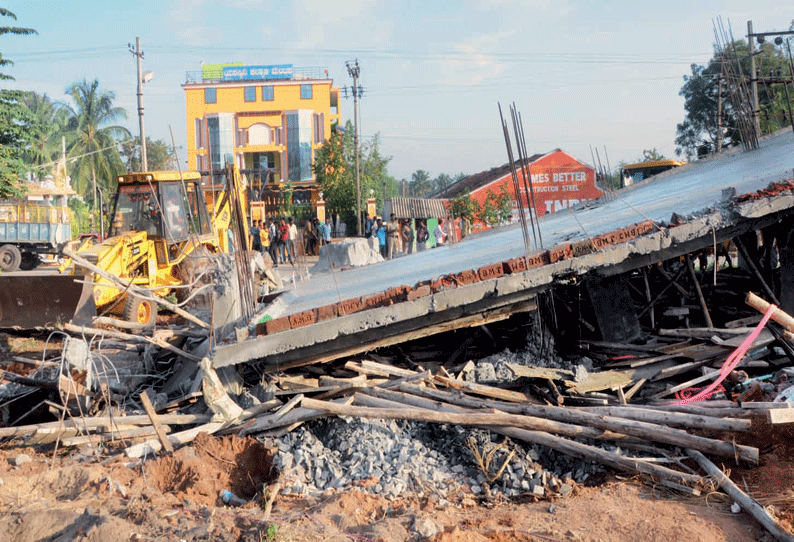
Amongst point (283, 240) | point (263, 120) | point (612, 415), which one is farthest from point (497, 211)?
point (612, 415)

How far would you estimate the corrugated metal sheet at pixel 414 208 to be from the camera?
35938mm

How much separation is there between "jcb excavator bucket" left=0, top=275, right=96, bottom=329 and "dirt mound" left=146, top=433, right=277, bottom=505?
289 inches

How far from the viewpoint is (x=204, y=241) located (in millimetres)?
14430

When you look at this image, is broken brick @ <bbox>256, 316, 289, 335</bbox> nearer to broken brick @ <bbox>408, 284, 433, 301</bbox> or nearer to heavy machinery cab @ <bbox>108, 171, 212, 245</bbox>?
broken brick @ <bbox>408, 284, 433, 301</bbox>

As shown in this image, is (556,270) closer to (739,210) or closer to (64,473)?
(739,210)

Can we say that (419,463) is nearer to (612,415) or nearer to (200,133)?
(612,415)

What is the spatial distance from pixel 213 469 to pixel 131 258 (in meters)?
8.08

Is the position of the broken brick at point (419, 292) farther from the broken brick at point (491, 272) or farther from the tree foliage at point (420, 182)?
the tree foliage at point (420, 182)

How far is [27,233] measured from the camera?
25828mm

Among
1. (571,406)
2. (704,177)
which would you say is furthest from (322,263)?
(571,406)

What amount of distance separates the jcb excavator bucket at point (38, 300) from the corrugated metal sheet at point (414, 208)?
24042 mm

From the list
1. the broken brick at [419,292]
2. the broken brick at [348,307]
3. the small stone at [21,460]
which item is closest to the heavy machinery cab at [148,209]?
the small stone at [21,460]

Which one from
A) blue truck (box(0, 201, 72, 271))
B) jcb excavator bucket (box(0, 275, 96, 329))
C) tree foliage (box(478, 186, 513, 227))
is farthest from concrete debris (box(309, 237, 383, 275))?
jcb excavator bucket (box(0, 275, 96, 329))

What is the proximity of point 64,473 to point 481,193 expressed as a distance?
37.0 meters
